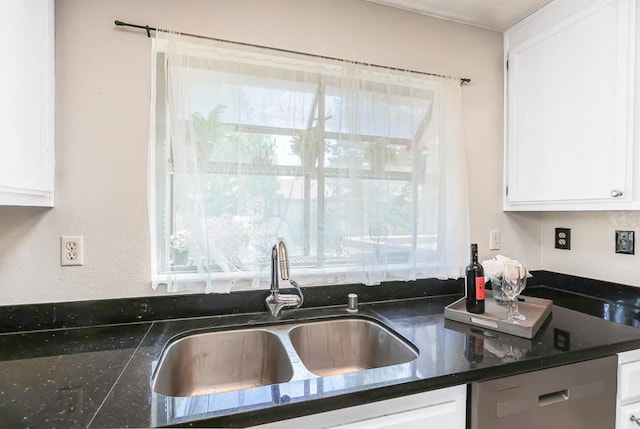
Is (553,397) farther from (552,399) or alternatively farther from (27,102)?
(27,102)

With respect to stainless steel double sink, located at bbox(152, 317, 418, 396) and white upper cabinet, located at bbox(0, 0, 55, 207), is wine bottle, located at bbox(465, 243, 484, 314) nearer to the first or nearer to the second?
stainless steel double sink, located at bbox(152, 317, 418, 396)

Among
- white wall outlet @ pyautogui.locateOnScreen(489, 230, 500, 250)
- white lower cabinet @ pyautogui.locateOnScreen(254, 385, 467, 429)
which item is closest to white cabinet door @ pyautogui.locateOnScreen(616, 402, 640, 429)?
white lower cabinet @ pyautogui.locateOnScreen(254, 385, 467, 429)

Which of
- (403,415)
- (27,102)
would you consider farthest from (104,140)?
(403,415)

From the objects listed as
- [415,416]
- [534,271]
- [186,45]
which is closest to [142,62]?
[186,45]

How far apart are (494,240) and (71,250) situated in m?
1.99

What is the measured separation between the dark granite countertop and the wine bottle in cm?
10

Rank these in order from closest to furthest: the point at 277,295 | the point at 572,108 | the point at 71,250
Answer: the point at 71,250
the point at 277,295
the point at 572,108

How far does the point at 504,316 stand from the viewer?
1236 millimetres

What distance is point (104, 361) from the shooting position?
0.95 m

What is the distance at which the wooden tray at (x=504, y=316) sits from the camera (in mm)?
1131

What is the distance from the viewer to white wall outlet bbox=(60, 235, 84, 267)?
46.9 inches

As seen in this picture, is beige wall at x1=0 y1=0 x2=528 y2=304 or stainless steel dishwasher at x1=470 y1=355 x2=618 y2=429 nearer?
stainless steel dishwasher at x1=470 y1=355 x2=618 y2=429

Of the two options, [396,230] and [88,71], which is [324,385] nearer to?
[396,230]

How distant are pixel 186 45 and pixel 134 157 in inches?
19.4
